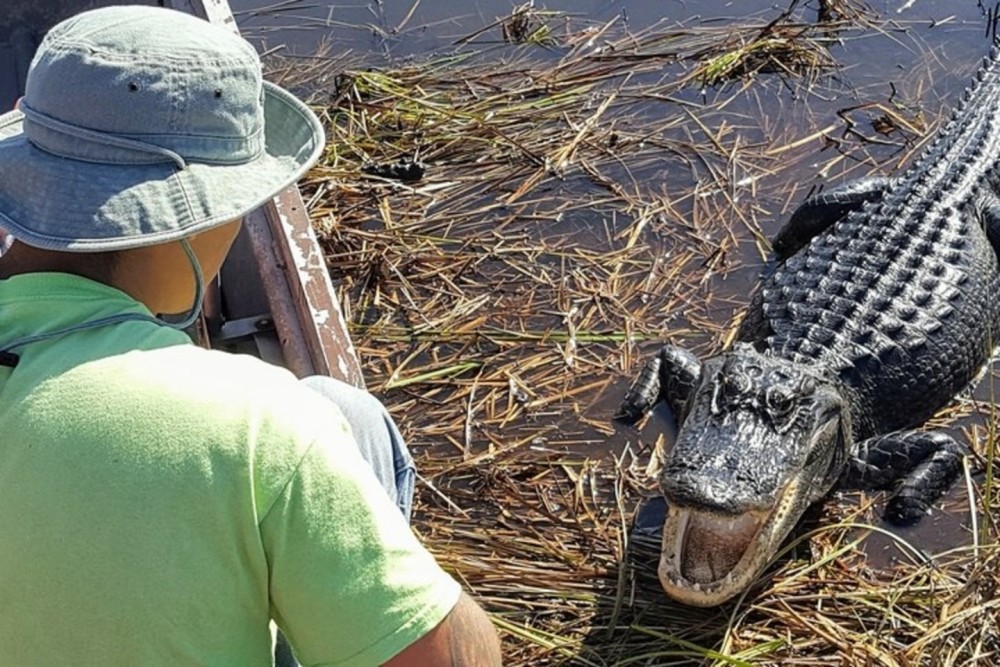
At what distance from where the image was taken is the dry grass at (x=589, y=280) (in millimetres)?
3059

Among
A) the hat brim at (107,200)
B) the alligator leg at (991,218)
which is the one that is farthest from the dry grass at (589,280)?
the hat brim at (107,200)

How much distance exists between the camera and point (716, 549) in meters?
3.09

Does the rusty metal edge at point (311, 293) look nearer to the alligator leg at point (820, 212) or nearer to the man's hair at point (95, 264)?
the man's hair at point (95, 264)

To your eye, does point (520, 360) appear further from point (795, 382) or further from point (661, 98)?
point (661, 98)

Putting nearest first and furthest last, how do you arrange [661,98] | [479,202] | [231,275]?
[231,275]
[479,202]
[661,98]

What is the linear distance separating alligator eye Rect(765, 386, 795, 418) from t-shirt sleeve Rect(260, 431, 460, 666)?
79.2 inches

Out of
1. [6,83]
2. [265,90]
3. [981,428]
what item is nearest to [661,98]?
[981,428]

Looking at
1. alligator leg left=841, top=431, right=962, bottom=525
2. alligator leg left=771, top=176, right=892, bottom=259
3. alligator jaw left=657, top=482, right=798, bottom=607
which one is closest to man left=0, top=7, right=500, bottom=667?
alligator jaw left=657, top=482, right=798, bottom=607

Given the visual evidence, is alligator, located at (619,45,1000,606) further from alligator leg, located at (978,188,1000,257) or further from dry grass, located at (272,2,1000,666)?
dry grass, located at (272,2,1000,666)

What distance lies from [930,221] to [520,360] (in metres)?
1.53

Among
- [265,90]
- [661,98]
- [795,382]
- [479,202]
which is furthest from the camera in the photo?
[661,98]

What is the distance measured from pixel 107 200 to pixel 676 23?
508cm

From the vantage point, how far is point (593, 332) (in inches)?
165

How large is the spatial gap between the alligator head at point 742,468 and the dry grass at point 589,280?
14 cm
